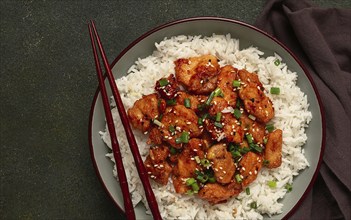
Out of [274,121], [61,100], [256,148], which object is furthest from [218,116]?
[61,100]

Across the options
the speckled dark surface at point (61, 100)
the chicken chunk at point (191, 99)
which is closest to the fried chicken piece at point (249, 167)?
the chicken chunk at point (191, 99)

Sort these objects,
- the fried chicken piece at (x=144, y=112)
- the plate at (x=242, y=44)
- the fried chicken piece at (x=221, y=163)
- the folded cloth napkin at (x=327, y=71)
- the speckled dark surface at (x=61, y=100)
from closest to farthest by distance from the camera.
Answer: the fried chicken piece at (x=221, y=163) < the fried chicken piece at (x=144, y=112) < the plate at (x=242, y=44) < the folded cloth napkin at (x=327, y=71) < the speckled dark surface at (x=61, y=100)

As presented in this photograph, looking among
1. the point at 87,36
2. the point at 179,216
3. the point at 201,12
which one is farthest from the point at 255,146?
the point at 87,36

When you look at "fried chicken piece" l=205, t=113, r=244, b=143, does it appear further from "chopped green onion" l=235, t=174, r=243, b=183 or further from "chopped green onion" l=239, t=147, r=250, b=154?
"chopped green onion" l=235, t=174, r=243, b=183

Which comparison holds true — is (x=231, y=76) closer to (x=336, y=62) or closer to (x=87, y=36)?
(x=336, y=62)

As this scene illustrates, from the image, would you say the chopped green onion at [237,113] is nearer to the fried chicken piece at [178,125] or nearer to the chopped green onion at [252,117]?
the chopped green onion at [252,117]

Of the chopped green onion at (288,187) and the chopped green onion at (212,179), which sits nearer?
the chopped green onion at (212,179)

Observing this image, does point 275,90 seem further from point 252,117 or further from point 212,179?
point 212,179
